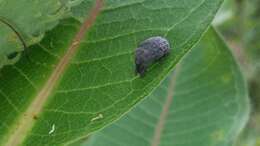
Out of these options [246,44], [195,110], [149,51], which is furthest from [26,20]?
[246,44]

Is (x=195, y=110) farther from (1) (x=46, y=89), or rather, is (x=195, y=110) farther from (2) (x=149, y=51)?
(1) (x=46, y=89)

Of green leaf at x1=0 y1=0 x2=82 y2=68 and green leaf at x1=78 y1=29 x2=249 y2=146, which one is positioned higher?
green leaf at x1=0 y1=0 x2=82 y2=68

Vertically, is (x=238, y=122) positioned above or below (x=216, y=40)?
below

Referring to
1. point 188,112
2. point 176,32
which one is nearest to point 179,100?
point 188,112

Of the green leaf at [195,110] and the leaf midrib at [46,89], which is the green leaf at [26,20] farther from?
the green leaf at [195,110]

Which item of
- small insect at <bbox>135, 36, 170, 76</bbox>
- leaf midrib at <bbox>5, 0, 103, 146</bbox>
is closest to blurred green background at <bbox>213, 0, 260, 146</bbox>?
small insect at <bbox>135, 36, 170, 76</bbox>

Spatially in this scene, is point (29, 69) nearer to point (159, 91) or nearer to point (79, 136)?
point (79, 136)

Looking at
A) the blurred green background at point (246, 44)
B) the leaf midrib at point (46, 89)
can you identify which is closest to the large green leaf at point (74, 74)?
the leaf midrib at point (46, 89)

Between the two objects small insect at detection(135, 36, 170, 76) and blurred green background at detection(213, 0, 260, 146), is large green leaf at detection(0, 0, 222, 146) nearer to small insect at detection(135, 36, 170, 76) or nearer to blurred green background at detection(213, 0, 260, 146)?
small insect at detection(135, 36, 170, 76)
